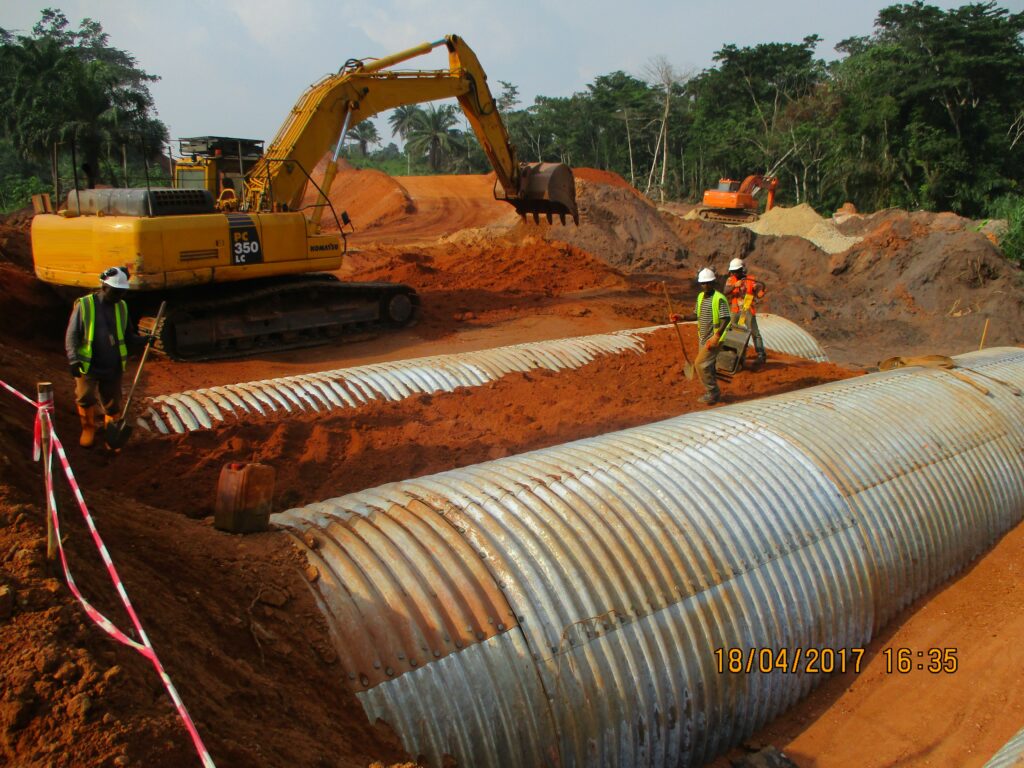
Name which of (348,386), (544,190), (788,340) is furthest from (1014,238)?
(348,386)

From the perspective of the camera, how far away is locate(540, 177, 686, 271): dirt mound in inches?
1043

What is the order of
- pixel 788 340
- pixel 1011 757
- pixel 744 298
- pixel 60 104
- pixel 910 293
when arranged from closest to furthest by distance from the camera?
pixel 1011 757 → pixel 744 298 → pixel 788 340 → pixel 910 293 → pixel 60 104

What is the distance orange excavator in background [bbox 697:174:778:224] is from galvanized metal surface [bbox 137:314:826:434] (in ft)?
84.5

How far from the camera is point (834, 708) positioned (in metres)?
5.93

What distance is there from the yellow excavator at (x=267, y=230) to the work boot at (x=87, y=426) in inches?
199

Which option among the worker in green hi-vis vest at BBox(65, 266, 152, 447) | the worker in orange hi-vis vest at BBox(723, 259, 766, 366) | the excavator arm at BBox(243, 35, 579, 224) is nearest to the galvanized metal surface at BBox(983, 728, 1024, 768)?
the worker in green hi-vis vest at BBox(65, 266, 152, 447)

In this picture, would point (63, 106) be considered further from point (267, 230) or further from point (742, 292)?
point (742, 292)

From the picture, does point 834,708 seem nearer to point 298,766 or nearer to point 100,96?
point 298,766

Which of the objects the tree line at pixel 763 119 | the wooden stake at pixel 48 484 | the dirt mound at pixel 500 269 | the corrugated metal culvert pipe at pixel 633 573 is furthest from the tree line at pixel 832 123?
the wooden stake at pixel 48 484

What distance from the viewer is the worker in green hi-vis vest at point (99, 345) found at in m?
7.48

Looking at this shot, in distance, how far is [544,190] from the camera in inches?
674

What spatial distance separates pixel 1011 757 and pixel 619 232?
80.1 ft
